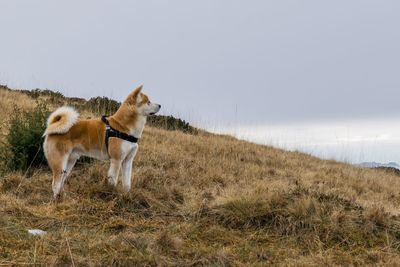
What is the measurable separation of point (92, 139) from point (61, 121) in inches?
18.7


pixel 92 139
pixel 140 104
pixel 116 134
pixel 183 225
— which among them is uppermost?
pixel 140 104

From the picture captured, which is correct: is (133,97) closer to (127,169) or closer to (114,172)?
(127,169)

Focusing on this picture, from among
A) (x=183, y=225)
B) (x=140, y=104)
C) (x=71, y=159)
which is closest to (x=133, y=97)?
(x=140, y=104)

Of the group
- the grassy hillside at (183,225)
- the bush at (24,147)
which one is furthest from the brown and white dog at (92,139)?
the bush at (24,147)

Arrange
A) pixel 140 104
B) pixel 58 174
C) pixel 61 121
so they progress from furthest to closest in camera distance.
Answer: pixel 140 104, pixel 61 121, pixel 58 174

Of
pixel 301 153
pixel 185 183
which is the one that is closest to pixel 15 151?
pixel 185 183

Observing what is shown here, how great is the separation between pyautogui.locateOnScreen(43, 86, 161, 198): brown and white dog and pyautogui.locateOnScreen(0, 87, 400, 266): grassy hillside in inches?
13.2

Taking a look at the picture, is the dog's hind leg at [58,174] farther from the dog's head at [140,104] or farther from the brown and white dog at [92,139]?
the dog's head at [140,104]

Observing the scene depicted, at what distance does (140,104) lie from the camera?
668 centimetres

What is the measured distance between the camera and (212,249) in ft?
14.0

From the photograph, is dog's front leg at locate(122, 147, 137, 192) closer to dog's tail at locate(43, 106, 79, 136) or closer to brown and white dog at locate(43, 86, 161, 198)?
brown and white dog at locate(43, 86, 161, 198)

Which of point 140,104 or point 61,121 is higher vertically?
point 140,104

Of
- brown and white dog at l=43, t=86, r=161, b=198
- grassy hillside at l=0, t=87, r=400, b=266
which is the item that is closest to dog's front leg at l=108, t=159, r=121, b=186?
brown and white dog at l=43, t=86, r=161, b=198

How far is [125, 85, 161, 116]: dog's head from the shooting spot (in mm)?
6652
